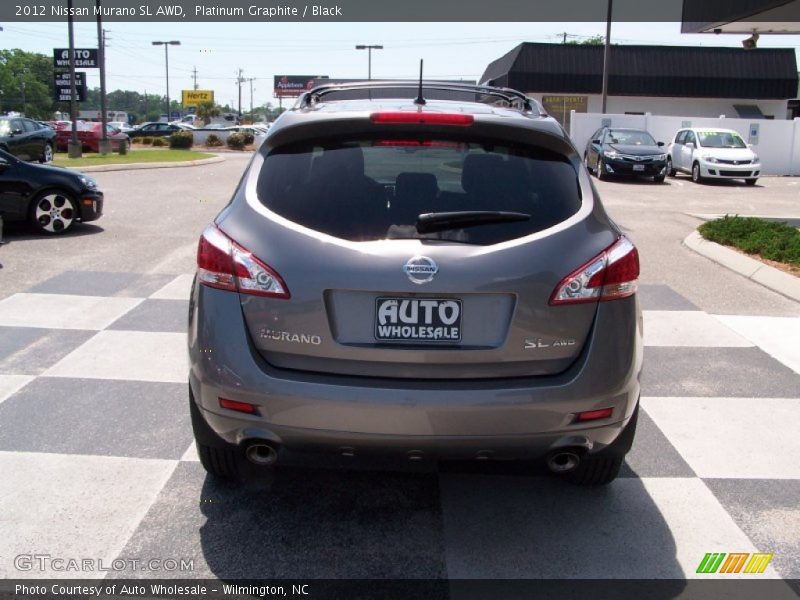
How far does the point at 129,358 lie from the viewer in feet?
19.4

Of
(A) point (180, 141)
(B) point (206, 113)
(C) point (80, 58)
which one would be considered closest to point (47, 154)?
(C) point (80, 58)

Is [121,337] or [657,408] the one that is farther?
[121,337]

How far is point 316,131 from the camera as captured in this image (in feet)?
11.4

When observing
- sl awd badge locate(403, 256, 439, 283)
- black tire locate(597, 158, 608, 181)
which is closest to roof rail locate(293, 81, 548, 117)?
sl awd badge locate(403, 256, 439, 283)

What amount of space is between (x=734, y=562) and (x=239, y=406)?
2106mm

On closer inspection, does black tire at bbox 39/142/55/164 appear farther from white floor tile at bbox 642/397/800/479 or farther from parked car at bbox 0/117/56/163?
white floor tile at bbox 642/397/800/479

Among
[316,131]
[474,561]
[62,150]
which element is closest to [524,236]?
[316,131]

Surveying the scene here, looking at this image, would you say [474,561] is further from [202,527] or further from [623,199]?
[623,199]

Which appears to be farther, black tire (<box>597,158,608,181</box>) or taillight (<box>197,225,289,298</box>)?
black tire (<box>597,158,608,181</box>)

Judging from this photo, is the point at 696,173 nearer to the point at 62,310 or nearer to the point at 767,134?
the point at 767,134

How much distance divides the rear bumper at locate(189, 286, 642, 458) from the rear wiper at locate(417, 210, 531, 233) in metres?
0.51

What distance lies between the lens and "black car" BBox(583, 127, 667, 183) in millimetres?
23531

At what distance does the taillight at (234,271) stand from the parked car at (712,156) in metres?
23.3

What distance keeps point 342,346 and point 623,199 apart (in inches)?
661
